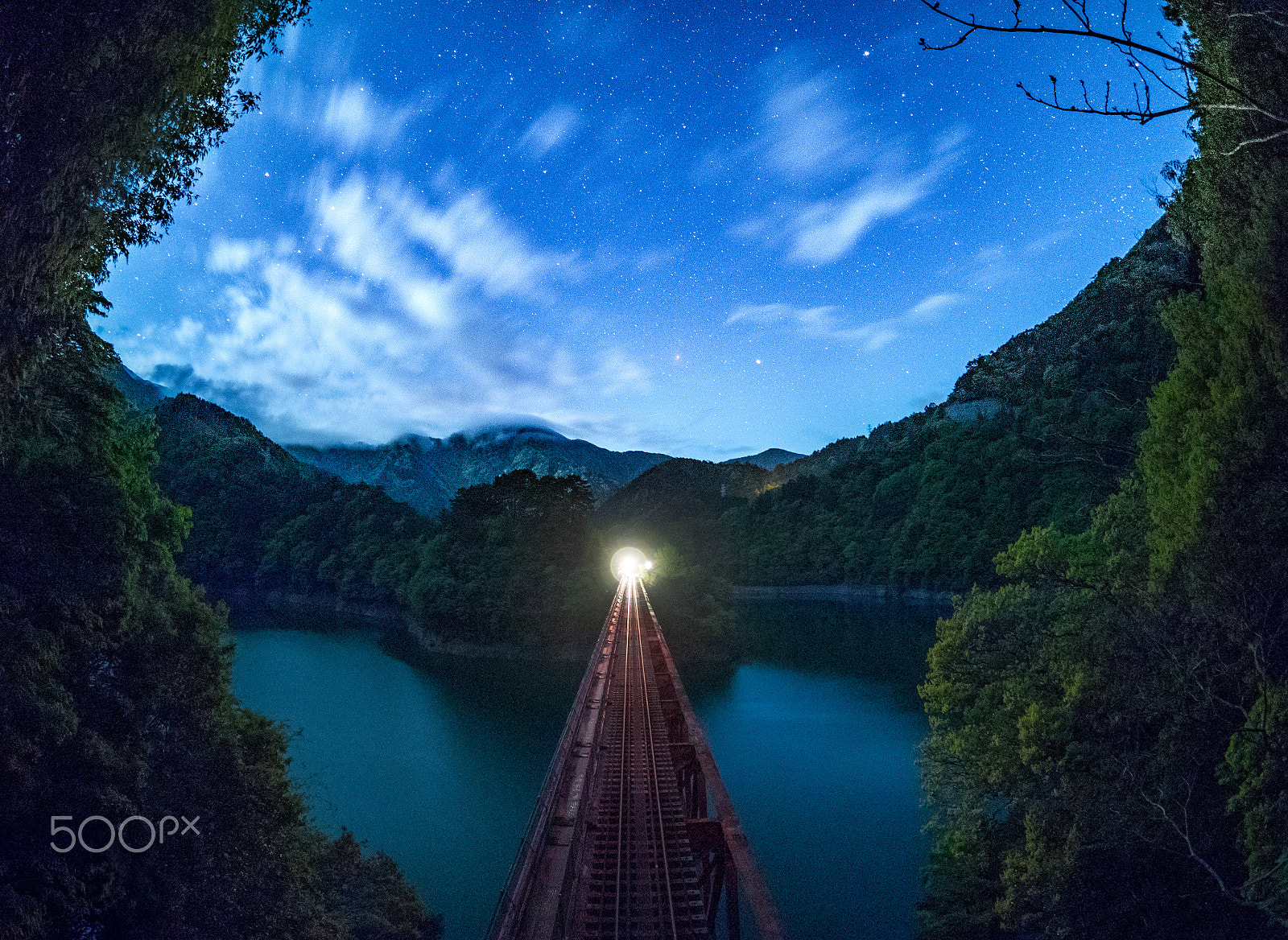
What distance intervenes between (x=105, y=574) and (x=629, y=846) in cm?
974

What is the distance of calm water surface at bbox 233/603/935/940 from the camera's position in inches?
770

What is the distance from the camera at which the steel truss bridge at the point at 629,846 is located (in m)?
8.91

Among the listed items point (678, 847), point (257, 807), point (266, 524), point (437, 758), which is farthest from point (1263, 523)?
point (266, 524)

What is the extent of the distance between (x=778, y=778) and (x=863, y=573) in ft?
215

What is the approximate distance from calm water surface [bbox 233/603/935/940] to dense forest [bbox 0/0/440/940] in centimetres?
599

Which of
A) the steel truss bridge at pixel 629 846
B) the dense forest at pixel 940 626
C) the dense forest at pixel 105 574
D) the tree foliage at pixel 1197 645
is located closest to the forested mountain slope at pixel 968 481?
the dense forest at pixel 940 626

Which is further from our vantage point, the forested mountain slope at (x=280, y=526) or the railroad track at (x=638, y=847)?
the forested mountain slope at (x=280, y=526)

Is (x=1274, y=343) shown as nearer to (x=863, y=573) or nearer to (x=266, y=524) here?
(x=863, y=573)

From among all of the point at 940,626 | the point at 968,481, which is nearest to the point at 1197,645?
the point at 940,626

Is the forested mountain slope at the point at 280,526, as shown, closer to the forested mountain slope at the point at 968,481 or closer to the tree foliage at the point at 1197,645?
the forested mountain slope at the point at 968,481

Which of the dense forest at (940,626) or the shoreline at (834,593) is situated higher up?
the dense forest at (940,626)

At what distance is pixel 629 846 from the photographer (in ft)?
38.0

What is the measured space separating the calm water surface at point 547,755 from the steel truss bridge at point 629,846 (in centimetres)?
500

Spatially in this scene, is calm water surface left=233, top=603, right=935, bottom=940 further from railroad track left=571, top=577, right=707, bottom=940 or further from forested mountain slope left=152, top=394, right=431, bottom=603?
forested mountain slope left=152, top=394, right=431, bottom=603
